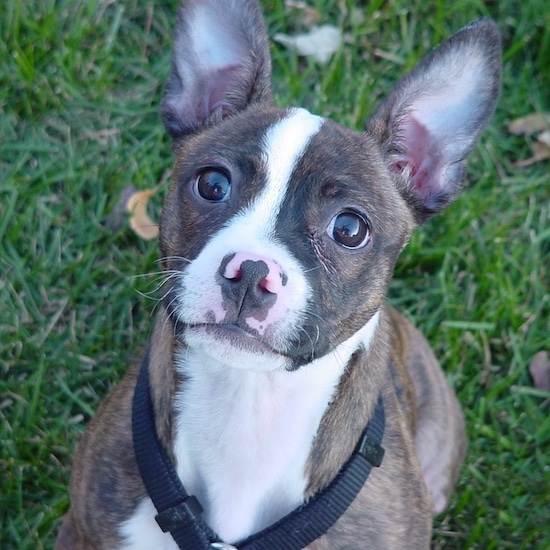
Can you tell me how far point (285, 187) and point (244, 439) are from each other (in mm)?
867

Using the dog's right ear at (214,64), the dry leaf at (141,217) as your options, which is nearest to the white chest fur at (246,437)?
the dog's right ear at (214,64)

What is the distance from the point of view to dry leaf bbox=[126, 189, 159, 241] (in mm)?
4797

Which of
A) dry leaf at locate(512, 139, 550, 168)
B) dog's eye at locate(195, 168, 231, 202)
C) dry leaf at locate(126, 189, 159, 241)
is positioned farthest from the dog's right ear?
dry leaf at locate(512, 139, 550, 168)

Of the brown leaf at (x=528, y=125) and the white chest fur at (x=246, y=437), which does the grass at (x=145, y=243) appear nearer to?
the brown leaf at (x=528, y=125)

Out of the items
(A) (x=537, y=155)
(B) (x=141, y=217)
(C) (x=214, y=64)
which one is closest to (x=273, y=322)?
(C) (x=214, y=64)

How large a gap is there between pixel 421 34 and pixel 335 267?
3.21 metres

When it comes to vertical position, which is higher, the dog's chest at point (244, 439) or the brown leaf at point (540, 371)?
the dog's chest at point (244, 439)

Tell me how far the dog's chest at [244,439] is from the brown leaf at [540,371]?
7.00 ft

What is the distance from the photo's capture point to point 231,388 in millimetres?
3086

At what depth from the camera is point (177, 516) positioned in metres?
3.00

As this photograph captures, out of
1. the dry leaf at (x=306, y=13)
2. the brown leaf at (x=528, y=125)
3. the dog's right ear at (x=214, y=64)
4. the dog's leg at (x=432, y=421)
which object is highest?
the dog's right ear at (x=214, y=64)

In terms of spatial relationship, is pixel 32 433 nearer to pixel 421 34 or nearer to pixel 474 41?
pixel 474 41

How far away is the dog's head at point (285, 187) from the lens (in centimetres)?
267

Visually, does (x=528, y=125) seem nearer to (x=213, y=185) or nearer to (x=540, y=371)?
(x=540, y=371)
